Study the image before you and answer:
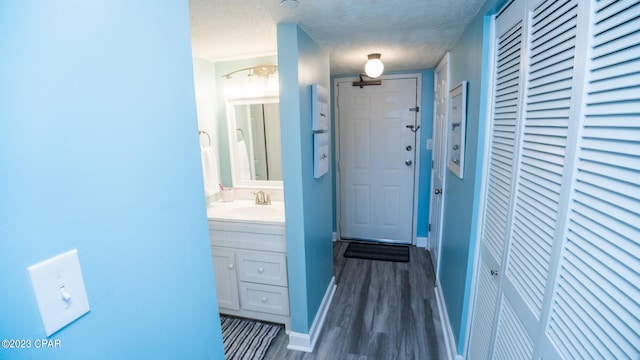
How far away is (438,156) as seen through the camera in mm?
2955

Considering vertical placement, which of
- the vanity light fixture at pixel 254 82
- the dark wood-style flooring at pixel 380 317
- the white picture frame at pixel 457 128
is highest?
the vanity light fixture at pixel 254 82

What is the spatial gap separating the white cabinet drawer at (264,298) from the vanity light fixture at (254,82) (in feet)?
5.22

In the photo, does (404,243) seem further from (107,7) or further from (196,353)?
(107,7)

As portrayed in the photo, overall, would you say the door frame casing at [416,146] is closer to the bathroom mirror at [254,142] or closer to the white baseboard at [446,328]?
the white baseboard at [446,328]

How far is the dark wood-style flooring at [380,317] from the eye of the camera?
2.04 metres

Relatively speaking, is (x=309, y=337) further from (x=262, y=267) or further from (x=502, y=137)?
(x=502, y=137)

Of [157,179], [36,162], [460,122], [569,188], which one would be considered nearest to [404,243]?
[460,122]

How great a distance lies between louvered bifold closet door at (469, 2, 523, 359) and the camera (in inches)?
47.9

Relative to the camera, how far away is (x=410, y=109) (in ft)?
11.4

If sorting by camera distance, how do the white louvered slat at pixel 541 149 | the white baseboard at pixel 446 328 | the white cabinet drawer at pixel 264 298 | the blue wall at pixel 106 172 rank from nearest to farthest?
the blue wall at pixel 106 172 < the white louvered slat at pixel 541 149 < the white baseboard at pixel 446 328 < the white cabinet drawer at pixel 264 298

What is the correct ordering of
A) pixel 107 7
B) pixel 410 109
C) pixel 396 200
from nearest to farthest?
1. pixel 107 7
2. pixel 410 109
3. pixel 396 200

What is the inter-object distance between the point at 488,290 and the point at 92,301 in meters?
1.58

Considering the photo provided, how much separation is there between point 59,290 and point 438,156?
2983 mm

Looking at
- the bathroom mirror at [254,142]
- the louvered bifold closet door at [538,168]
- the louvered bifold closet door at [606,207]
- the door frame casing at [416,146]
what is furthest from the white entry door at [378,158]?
the louvered bifold closet door at [606,207]
